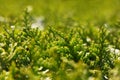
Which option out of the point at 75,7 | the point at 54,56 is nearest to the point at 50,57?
the point at 54,56

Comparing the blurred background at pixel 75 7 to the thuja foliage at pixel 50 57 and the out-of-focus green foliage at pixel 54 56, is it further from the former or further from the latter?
the thuja foliage at pixel 50 57

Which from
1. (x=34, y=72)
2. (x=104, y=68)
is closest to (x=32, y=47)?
(x=34, y=72)

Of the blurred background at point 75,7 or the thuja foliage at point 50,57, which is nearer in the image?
the thuja foliage at point 50,57

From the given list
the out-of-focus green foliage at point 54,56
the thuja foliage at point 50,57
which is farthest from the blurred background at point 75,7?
the thuja foliage at point 50,57

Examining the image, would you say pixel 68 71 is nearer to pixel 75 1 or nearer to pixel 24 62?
pixel 24 62

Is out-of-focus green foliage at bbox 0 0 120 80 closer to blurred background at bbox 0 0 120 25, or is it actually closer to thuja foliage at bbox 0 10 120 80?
thuja foliage at bbox 0 10 120 80

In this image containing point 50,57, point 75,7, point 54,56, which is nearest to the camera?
point 54,56

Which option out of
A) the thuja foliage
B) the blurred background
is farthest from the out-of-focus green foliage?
the blurred background

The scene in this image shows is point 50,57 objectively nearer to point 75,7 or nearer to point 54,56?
point 54,56
